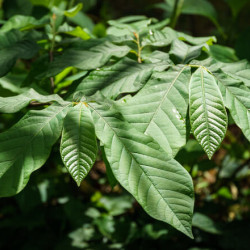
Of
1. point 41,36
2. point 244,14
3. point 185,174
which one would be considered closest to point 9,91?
point 41,36

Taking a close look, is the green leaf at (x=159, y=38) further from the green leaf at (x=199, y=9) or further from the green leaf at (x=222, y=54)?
the green leaf at (x=199, y=9)

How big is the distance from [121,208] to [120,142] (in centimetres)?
114

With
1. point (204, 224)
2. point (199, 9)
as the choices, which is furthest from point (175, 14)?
point (204, 224)

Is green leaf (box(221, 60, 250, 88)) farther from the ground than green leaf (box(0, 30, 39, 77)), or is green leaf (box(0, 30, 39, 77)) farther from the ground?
green leaf (box(221, 60, 250, 88))

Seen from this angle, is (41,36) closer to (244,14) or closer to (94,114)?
(94,114)

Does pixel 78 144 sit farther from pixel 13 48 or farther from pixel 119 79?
pixel 13 48

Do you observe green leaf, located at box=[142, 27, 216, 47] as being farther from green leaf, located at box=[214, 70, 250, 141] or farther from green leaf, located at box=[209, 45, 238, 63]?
green leaf, located at box=[214, 70, 250, 141]

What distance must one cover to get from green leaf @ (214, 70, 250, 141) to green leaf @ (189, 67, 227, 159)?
1.1 inches

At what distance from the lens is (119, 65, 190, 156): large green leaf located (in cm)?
65

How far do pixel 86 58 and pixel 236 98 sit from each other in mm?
446

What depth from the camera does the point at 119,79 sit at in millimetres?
806

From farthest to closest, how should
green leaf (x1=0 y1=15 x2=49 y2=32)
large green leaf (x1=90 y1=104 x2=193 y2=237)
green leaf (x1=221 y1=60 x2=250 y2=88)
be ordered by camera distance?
green leaf (x1=0 y1=15 x2=49 y2=32), green leaf (x1=221 y1=60 x2=250 y2=88), large green leaf (x1=90 y1=104 x2=193 y2=237)

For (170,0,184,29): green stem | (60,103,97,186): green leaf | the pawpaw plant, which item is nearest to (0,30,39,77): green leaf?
the pawpaw plant

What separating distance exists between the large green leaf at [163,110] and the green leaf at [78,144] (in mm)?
101
